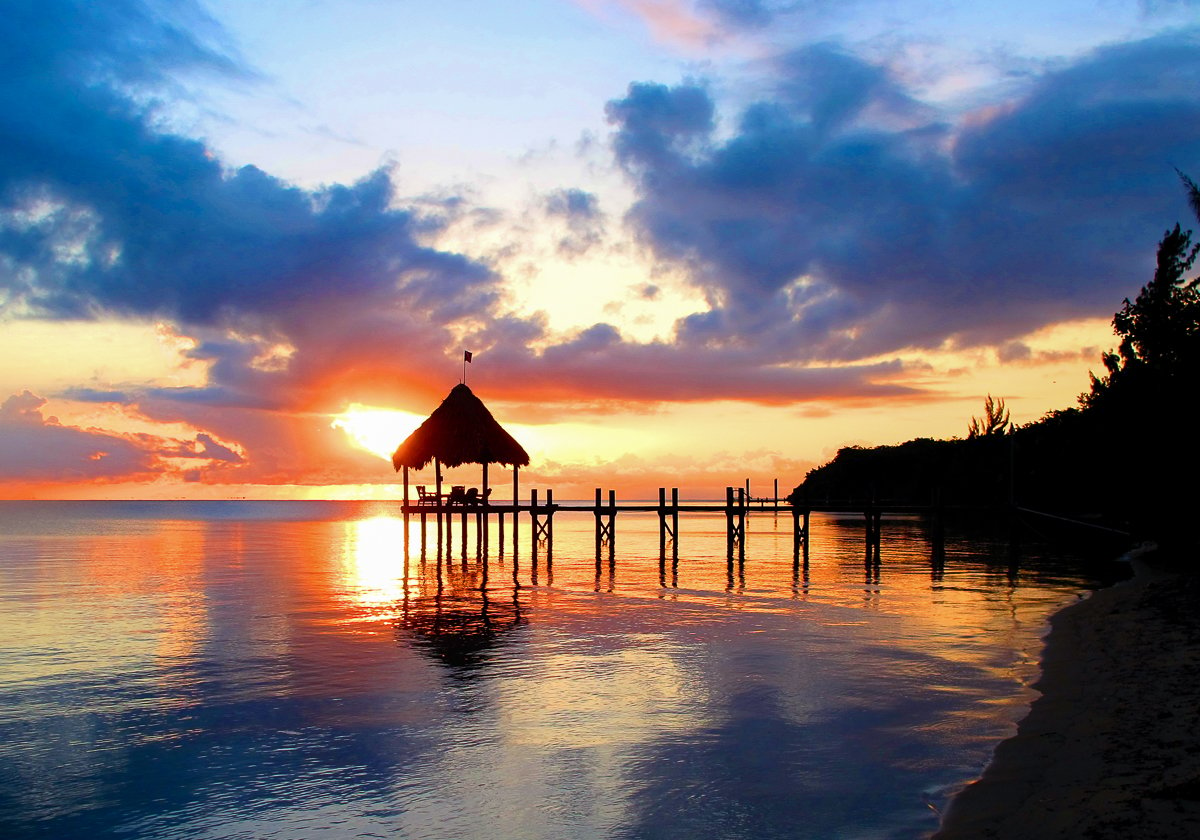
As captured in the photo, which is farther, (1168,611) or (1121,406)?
(1121,406)

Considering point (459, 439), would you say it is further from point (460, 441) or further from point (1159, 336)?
point (1159, 336)

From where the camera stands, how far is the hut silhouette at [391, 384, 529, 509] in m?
37.6

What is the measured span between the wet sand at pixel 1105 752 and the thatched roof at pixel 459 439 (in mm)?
27131

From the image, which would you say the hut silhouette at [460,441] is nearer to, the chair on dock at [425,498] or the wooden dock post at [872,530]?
the chair on dock at [425,498]

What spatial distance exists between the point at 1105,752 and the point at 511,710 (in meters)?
6.33

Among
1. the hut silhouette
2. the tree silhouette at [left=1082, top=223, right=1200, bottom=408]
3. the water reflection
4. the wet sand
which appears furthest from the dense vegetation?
the water reflection

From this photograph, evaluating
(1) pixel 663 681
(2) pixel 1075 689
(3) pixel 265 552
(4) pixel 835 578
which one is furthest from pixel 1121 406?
(3) pixel 265 552

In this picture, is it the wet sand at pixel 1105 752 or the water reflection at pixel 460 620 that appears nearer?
the wet sand at pixel 1105 752

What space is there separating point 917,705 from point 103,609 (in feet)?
61.6

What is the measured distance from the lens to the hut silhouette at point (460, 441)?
123 feet

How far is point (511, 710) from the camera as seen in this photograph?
35.5 ft

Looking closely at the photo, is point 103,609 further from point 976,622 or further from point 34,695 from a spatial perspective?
point 976,622

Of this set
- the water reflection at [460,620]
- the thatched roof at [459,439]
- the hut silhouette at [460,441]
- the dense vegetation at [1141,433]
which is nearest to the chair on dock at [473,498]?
the hut silhouette at [460,441]

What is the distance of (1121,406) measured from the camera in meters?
24.5
